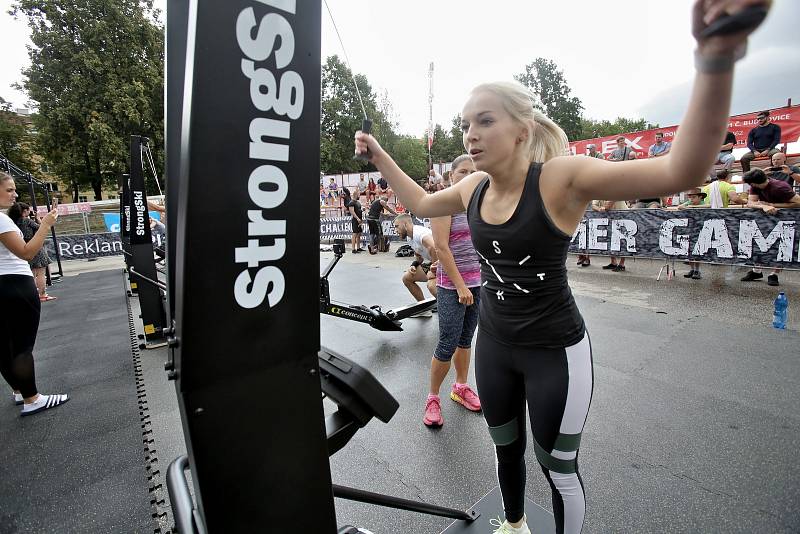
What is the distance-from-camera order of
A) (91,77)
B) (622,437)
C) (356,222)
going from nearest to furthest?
1. (622,437)
2. (356,222)
3. (91,77)

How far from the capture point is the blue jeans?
2877 millimetres

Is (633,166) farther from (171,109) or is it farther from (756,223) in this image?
(756,223)

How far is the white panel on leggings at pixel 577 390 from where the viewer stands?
4.85 ft

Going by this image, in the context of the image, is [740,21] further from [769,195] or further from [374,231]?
[374,231]

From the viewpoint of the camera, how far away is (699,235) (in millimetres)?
6992

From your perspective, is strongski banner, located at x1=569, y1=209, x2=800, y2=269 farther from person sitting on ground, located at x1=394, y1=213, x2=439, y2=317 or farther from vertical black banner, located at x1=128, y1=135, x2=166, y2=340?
vertical black banner, located at x1=128, y1=135, x2=166, y2=340

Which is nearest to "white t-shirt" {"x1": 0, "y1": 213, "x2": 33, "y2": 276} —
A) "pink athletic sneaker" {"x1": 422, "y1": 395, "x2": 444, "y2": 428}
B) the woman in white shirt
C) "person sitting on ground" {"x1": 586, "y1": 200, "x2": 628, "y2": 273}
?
the woman in white shirt

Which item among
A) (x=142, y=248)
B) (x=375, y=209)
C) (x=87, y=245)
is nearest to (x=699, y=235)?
(x=375, y=209)

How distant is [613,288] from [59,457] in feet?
24.4

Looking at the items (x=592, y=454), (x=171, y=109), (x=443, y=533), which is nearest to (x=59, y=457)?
(x=443, y=533)

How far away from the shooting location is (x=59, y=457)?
279 cm

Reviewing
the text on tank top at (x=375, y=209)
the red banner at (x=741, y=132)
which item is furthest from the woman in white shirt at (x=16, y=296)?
the red banner at (x=741, y=132)

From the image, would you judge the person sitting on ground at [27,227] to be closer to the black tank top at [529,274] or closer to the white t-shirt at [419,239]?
the white t-shirt at [419,239]

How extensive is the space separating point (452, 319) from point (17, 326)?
3.46 metres
